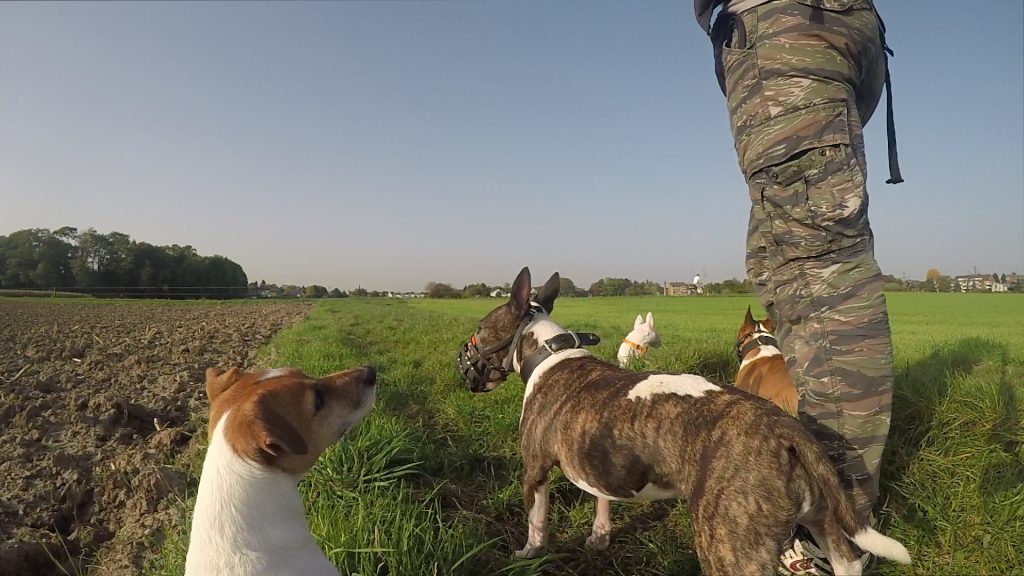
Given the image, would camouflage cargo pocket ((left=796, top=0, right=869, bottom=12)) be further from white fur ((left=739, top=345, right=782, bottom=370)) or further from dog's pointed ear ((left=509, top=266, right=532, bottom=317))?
white fur ((left=739, top=345, right=782, bottom=370))

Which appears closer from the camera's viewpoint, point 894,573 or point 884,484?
point 894,573

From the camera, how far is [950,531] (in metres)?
2.61

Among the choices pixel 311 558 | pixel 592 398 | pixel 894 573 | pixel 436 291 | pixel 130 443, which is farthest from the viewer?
pixel 436 291

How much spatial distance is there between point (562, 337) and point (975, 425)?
2.91m

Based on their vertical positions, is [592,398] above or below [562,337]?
below

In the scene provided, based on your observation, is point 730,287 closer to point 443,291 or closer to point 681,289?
point 681,289

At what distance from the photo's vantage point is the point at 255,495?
211cm

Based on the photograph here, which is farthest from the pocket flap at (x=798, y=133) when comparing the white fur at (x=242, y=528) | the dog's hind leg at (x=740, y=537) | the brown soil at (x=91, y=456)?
the brown soil at (x=91, y=456)

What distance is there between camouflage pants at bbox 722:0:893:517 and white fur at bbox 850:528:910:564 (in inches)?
25.7

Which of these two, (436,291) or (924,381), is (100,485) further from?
(436,291)

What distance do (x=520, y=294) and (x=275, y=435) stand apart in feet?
7.56

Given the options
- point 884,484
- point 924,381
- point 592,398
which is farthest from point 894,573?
point 924,381

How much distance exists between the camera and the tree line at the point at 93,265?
71.5 meters

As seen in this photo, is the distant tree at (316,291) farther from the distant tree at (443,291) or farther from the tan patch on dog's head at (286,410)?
the tan patch on dog's head at (286,410)
